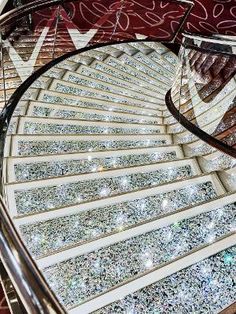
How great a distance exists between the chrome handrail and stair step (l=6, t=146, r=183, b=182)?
1.60 m

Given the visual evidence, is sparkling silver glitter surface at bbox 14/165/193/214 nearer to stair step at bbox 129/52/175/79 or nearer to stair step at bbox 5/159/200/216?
stair step at bbox 5/159/200/216

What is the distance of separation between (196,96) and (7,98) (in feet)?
6.50

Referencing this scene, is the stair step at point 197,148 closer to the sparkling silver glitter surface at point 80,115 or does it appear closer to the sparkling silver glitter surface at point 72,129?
the sparkling silver glitter surface at point 72,129

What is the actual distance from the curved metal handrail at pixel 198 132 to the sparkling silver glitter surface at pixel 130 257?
0.64m

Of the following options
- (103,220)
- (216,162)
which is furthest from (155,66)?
(103,220)

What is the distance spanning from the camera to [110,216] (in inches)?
91.4

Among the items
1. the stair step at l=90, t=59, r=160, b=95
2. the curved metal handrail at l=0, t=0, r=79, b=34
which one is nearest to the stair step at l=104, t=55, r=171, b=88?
the stair step at l=90, t=59, r=160, b=95

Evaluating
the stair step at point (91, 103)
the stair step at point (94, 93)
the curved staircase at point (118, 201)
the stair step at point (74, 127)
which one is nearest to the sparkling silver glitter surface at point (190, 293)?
the curved staircase at point (118, 201)

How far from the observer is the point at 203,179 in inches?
105

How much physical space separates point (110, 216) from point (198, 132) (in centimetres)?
130

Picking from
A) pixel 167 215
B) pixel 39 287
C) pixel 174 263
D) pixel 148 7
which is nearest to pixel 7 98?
pixel 167 215

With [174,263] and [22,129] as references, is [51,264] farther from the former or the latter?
[22,129]

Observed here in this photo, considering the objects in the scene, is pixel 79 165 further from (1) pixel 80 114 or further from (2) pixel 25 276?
(2) pixel 25 276

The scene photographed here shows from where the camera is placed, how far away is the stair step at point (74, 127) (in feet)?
10.9
